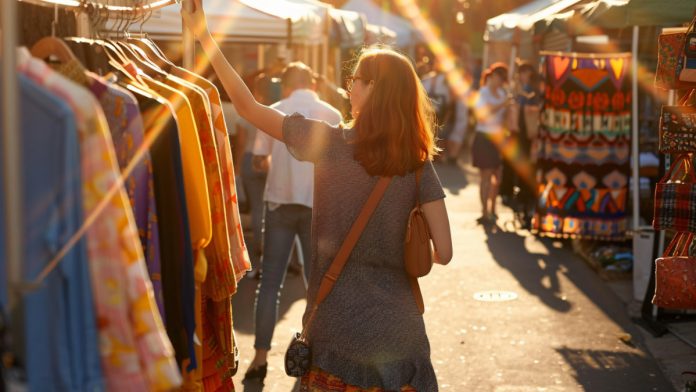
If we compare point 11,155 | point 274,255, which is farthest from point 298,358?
point 274,255

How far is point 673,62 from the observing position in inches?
228

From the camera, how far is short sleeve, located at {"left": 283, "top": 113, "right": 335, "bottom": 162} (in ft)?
12.6

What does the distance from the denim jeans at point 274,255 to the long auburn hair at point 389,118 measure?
264 cm

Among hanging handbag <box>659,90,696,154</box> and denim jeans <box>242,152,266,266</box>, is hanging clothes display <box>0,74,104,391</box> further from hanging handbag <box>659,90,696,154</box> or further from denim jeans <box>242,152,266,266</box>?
denim jeans <box>242,152,266,266</box>

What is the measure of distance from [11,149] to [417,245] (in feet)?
6.06

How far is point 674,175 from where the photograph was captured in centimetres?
598

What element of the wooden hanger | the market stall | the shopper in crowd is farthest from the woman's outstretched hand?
the shopper in crowd

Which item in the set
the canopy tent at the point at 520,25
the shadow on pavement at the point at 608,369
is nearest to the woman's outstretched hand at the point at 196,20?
the shadow on pavement at the point at 608,369

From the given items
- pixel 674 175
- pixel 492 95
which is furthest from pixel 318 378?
pixel 492 95

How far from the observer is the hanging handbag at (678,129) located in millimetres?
5645

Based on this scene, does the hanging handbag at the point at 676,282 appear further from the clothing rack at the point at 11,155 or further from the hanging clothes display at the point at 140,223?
the clothing rack at the point at 11,155

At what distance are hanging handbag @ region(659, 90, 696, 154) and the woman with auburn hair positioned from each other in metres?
2.29

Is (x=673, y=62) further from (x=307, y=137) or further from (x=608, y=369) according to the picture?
(x=307, y=137)

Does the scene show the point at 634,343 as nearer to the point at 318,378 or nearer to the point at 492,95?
the point at 318,378
